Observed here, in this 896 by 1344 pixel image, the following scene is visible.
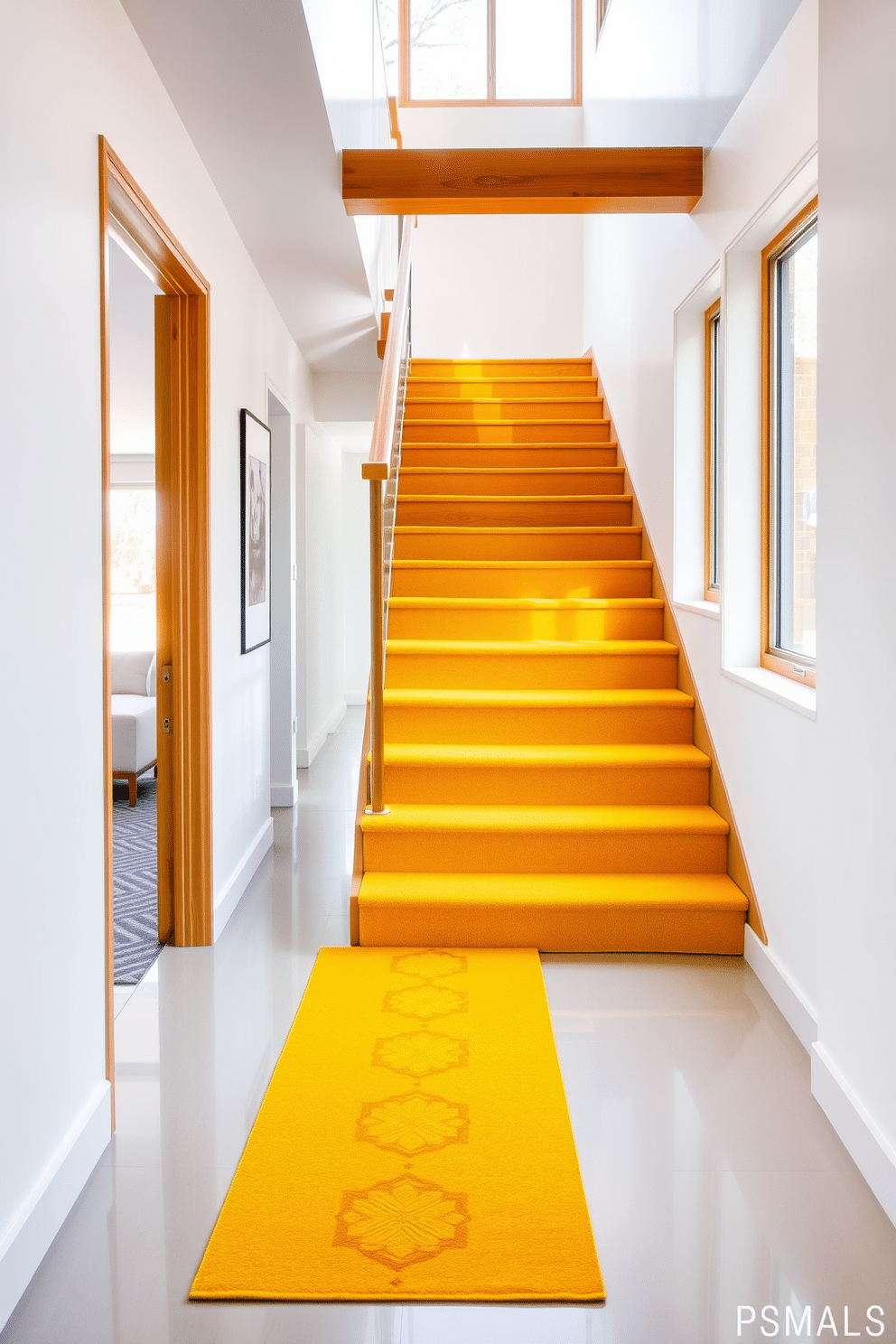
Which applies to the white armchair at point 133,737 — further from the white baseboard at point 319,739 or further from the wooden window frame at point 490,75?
the wooden window frame at point 490,75

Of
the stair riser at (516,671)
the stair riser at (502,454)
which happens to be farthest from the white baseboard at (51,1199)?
the stair riser at (502,454)

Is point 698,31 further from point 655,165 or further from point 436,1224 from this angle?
point 436,1224

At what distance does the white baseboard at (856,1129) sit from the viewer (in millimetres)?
1878

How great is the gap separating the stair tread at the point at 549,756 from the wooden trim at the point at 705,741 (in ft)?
0.23

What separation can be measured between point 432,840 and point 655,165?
8.16 ft

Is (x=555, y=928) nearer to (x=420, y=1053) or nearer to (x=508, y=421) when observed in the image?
(x=420, y=1053)

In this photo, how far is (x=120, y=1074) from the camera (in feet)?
7.94

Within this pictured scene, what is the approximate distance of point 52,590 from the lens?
187 centimetres

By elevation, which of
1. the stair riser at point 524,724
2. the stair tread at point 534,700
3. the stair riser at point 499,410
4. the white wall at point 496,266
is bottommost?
the stair riser at point 524,724

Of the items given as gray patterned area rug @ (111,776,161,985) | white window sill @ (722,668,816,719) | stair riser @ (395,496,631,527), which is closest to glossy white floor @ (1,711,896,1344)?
gray patterned area rug @ (111,776,161,985)

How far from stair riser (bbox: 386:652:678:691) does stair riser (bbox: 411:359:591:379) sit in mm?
2761

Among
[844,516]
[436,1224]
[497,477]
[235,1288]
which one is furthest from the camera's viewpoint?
[497,477]

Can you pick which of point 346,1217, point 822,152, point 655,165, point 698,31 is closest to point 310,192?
point 655,165

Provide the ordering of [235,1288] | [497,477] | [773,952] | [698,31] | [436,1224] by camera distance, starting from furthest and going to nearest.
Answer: [497,477], [698,31], [773,952], [436,1224], [235,1288]
